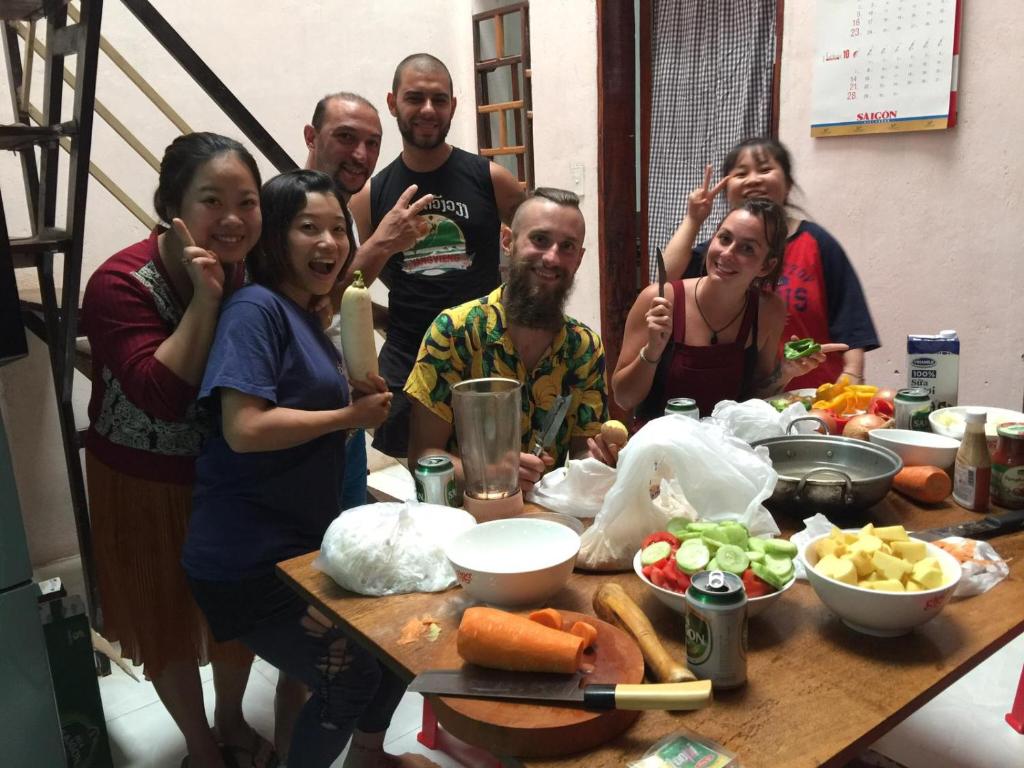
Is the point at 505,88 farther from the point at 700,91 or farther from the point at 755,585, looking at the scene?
the point at 755,585

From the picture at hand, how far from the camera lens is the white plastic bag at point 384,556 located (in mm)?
1235

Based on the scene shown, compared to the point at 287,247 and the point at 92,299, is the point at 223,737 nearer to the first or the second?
the point at 92,299

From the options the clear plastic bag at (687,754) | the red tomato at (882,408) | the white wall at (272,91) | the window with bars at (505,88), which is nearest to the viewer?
A: the clear plastic bag at (687,754)

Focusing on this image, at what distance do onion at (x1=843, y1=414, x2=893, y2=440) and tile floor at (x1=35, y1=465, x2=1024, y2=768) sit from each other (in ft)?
2.64

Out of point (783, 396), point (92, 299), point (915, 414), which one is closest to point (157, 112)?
point (92, 299)

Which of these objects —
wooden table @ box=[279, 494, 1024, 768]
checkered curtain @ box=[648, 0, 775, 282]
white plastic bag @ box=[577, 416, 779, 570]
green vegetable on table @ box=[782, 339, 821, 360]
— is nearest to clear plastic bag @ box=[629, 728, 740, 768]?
wooden table @ box=[279, 494, 1024, 768]

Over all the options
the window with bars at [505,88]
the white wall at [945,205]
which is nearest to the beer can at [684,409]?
the white wall at [945,205]

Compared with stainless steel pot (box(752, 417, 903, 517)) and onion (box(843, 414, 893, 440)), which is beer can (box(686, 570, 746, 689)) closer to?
stainless steel pot (box(752, 417, 903, 517))

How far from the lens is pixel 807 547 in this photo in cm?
116

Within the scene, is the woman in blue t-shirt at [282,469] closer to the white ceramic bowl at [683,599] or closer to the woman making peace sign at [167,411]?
the woman making peace sign at [167,411]

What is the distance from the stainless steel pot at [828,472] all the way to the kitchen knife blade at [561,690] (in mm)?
Result: 594

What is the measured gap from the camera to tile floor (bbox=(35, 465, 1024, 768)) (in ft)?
6.67

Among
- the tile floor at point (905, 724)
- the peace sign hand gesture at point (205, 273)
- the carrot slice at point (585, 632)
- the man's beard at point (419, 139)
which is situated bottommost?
the tile floor at point (905, 724)

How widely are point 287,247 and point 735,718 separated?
3.93 ft
